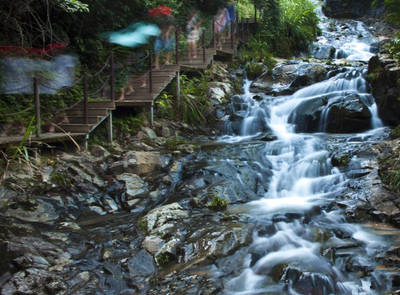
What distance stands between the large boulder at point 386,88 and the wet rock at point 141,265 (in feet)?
25.0

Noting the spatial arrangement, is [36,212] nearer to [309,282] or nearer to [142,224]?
[142,224]

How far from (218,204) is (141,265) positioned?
201 cm

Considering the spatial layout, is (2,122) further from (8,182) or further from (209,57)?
(209,57)

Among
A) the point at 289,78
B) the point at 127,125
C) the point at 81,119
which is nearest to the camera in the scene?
the point at 81,119

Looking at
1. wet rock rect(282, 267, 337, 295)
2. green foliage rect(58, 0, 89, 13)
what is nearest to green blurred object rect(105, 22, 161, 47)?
green foliage rect(58, 0, 89, 13)

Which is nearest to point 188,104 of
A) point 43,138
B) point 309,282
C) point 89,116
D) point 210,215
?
point 89,116

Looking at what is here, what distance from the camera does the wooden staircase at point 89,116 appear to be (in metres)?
6.95

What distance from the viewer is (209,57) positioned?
1248cm

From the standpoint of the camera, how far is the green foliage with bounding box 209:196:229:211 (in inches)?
238

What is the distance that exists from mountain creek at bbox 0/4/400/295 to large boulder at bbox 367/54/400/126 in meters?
0.24

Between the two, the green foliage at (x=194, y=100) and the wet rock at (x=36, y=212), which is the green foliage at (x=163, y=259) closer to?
the wet rock at (x=36, y=212)

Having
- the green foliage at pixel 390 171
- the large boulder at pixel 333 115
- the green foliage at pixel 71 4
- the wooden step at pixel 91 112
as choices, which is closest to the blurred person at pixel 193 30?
the large boulder at pixel 333 115

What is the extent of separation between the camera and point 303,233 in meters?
5.23

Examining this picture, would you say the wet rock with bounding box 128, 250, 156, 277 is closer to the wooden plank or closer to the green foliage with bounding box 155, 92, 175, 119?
the wooden plank
